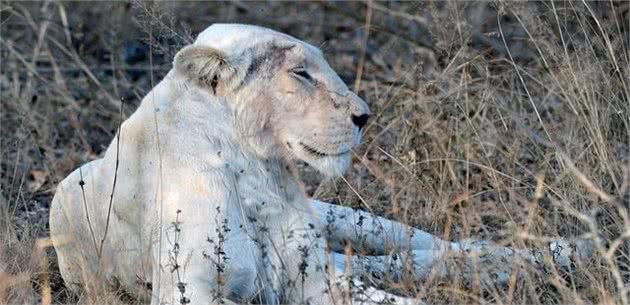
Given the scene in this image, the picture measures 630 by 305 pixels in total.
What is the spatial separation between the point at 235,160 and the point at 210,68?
32 cm

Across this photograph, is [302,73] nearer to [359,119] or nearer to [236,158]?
[359,119]

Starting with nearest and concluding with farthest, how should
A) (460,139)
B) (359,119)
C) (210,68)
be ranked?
(210,68) → (359,119) → (460,139)

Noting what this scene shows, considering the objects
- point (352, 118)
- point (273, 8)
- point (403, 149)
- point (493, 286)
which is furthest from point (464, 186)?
point (273, 8)

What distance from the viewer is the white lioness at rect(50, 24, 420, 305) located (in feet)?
14.4

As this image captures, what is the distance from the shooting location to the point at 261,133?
4520mm

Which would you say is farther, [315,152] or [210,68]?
[315,152]

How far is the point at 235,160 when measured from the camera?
4.51 meters

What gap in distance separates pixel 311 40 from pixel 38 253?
5321 millimetres

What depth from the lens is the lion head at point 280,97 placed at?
14.8ft

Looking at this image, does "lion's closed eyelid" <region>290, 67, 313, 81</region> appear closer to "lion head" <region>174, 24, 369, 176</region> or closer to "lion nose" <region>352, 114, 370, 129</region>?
"lion head" <region>174, 24, 369, 176</region>

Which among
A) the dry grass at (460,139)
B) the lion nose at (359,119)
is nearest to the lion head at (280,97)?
the lion nose at (359,119)

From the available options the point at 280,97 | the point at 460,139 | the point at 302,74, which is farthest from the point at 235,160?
the point at 460,139

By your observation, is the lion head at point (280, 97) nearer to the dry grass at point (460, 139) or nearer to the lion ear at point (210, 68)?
the lion ear at point (210, 68)

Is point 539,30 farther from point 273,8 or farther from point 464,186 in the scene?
point 273,8
